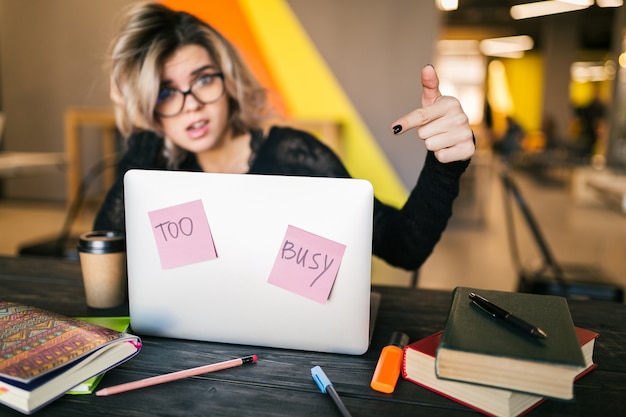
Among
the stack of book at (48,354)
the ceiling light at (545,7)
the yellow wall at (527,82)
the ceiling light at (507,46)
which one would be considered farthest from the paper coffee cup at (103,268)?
the yellow wall at (527,82)

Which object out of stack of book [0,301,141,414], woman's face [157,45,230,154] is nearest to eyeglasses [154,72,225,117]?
woman's face [157,45,230,154]

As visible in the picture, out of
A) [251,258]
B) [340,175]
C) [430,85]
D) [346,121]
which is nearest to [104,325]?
[251,258]

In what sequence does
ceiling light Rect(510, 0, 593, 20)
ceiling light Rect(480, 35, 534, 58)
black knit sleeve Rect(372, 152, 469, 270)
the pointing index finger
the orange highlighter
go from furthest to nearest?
ceiling light Rect(480, 35, 534, 58) → ceiling light Rect(510, 0, 593, 20) → black knit sleeve Rect(372, 152, 469, 270) → the pointing index finger → the orange highlighter

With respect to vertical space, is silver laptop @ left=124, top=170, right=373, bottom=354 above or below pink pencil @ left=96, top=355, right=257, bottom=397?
above

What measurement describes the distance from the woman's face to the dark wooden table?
61cm

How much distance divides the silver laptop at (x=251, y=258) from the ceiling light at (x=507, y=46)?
1336 cm

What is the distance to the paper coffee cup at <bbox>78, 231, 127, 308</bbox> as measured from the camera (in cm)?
101

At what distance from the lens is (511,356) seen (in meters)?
0.61

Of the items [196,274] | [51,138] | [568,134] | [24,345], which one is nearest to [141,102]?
[196,274]

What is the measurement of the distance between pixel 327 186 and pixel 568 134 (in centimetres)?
1368

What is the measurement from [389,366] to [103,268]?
0.57 metres

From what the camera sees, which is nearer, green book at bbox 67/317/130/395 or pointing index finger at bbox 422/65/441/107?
green book at bbox 67/317/130/395

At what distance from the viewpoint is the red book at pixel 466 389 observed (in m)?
0.65

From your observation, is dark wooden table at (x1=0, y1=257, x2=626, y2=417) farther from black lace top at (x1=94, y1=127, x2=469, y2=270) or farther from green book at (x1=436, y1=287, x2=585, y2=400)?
black lace top at (x1=94, y1=127, x2=469, y2=270)
